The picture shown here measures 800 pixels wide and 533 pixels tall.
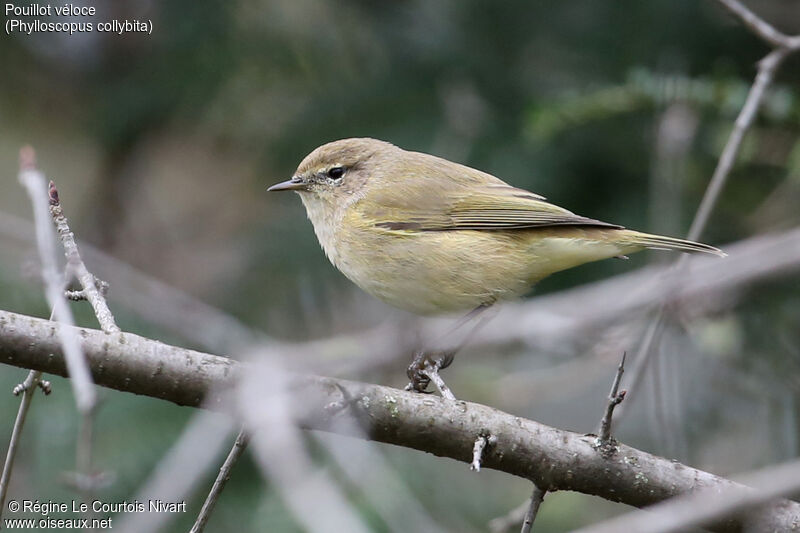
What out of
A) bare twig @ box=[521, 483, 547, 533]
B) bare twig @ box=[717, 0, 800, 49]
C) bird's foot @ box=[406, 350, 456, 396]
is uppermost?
bare twig @ box=[717, 0, 800, 49]

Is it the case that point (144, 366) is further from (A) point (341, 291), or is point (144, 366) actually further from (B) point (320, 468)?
(A) point (341, 291)

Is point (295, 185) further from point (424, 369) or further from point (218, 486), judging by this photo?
point (218, 486)

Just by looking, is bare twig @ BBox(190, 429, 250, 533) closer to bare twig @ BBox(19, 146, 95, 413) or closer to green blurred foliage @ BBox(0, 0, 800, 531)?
bare twig @ BBox(19, 146, 95, 413)

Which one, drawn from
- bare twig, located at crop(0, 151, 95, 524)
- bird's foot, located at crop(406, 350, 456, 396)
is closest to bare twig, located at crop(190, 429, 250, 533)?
bare twig, located at crop(0, 151, 95, 524)

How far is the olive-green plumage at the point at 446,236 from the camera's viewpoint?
13.5ft

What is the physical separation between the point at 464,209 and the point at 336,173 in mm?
796

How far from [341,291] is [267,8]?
6.63ft

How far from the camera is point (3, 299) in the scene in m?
4.60

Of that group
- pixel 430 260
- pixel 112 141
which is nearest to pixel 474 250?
pixel 430 260

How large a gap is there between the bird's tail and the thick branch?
97cm

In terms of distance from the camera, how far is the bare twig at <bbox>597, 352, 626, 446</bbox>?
2318 mm

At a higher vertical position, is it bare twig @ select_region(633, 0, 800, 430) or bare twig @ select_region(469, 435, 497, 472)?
bare twig @ select_region(633, 0, 800, 430)

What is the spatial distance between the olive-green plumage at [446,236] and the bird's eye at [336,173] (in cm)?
4

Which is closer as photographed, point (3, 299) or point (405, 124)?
point (3, 299)
